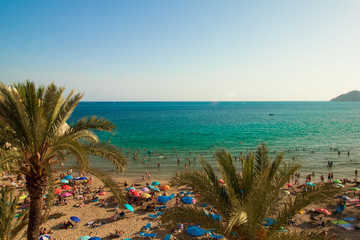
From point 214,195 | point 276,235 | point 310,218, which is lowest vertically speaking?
point 310,218

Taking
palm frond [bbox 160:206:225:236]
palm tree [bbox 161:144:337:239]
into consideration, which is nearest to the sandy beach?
palm frond [bbox 160:206:225:236]

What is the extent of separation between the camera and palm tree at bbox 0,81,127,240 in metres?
7.09

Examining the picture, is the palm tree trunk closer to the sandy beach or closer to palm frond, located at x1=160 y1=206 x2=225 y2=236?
palm frond, located at x1=160 y1=206 x2=225 y2=236

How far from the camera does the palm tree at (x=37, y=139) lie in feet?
23.2

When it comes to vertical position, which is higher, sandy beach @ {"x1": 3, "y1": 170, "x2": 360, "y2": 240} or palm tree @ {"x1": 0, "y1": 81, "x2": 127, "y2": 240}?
palm tree @ {"x1": 0, "y1": 81, "x2": 127, "y2": 240}

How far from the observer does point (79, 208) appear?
19359mm

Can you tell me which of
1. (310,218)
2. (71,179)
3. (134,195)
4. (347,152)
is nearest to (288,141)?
(347,152)

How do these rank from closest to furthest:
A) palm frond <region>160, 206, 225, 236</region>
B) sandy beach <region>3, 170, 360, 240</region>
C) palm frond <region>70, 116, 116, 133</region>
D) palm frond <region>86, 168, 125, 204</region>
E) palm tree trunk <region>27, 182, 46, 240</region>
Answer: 1. palm frond <region>160, 206, 225, 236</region>
2. palm tree trunk <region>27, 182, 46, 240</region>
3. palm frond <region>86, 168, 125, 204</region>
4. palm frond <region>70, 116, 116, 133</region>
5. sandy beach <region>3, 170, 360, 240</region>

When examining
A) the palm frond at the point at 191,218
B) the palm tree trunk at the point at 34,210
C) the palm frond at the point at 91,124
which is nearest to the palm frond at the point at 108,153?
the palm frond at the point at 91,124

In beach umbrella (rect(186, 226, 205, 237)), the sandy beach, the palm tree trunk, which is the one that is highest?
the palm tree trunk

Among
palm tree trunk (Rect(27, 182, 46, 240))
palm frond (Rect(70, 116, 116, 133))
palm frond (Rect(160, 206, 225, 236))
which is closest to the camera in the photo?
palm frond (Rect(160, 206, 225, 236))

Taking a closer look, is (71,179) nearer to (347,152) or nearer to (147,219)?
(147,219)

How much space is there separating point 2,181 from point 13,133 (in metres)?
25.0

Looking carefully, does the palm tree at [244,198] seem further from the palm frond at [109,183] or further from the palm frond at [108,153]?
the palm frond at [108,153]
